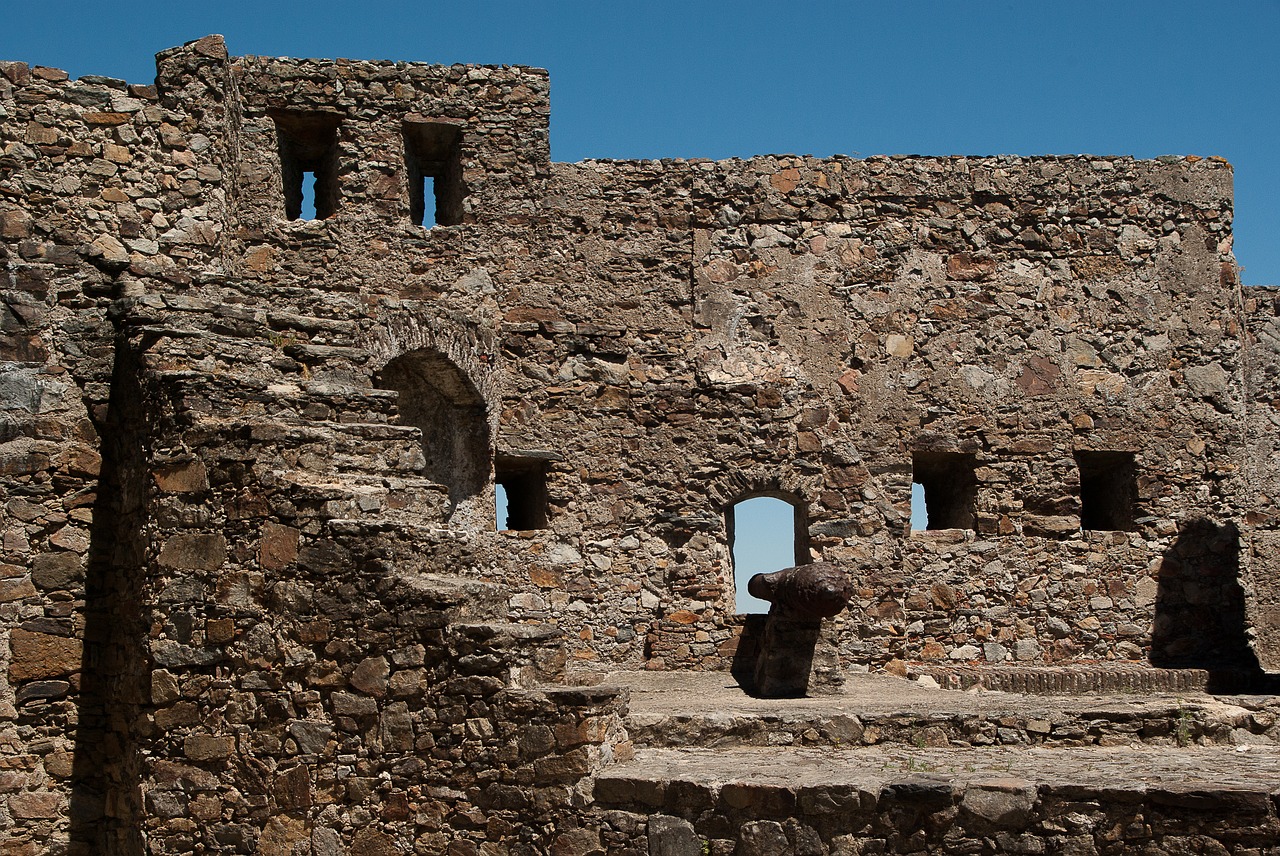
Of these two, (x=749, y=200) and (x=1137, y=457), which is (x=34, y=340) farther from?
(x=1137, y=457)

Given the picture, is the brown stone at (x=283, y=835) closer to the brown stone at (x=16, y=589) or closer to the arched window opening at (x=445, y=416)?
the brown stone at (x=16, y=589)

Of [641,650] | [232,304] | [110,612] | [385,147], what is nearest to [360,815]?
[110,612]

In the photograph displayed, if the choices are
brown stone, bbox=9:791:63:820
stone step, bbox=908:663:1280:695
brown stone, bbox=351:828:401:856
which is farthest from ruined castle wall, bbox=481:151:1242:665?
brown stone, bbox=351:828:401:856

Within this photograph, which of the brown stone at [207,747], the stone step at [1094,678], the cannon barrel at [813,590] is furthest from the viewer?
the stone step at [1094,678]

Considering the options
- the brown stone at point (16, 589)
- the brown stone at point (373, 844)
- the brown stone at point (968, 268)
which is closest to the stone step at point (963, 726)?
the brown stone at point (373, 844)

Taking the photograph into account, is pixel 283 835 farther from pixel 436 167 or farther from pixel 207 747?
pixel 436 167

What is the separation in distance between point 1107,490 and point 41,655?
9.29 m

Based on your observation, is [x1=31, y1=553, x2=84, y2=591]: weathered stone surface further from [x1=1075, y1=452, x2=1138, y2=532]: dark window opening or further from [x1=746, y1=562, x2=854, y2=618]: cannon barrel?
[x1=1075, y1=452, x2=1138, y2=532]: dark window opening

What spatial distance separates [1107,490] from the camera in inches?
508

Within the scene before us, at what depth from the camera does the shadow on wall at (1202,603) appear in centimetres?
1213

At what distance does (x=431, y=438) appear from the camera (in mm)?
11602

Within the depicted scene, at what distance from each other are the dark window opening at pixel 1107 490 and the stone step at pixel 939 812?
18.9 ft

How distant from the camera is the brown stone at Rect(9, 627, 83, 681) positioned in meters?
7.59

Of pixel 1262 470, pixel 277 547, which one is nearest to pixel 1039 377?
pixel 1262 470
